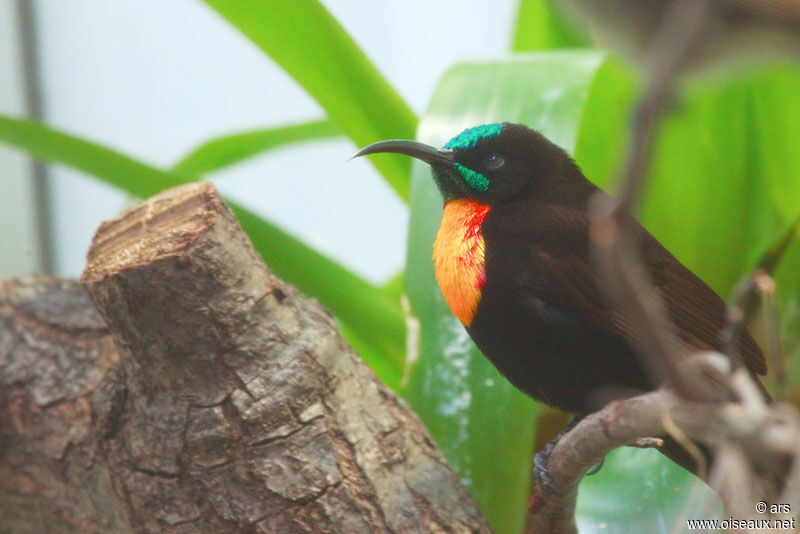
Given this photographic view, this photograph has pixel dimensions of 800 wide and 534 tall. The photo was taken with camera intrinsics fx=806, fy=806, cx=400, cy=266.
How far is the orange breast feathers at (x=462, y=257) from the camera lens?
1235 millimetres

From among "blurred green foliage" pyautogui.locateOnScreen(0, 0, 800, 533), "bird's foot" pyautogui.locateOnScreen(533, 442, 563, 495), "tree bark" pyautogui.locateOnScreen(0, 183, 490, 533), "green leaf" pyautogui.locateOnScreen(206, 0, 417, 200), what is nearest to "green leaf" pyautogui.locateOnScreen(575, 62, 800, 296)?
"blurred green foliage" pyautogui.locateOnScreen(0, 0, 800, 533)

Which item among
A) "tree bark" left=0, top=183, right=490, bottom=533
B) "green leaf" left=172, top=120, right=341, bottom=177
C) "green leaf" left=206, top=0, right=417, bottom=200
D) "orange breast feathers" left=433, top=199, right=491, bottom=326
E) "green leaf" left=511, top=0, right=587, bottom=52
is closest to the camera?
"tree bark" left=0, top=183, right=490, bottom=533

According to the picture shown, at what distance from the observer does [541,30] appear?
75.4 inches

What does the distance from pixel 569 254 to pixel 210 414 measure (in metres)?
0.56

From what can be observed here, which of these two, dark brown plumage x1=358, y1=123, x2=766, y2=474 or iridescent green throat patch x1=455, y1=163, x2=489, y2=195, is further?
iridescent green throat patch x1=455, y1=163, x2=489, y2=195

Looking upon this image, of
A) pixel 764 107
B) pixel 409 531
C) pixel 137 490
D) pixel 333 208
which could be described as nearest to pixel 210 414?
pixel 137 490

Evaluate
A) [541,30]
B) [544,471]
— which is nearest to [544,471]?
[544,471]

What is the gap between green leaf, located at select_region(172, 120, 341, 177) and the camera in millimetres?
2064

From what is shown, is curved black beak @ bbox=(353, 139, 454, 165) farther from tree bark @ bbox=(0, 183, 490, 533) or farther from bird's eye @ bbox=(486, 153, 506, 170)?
tree bark @ bbox=(0, 183, 490, 533)

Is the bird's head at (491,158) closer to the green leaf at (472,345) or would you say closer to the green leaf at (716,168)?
the green leaf at (472,345)

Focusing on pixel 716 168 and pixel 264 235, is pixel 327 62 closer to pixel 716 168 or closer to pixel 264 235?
pixel 264 235

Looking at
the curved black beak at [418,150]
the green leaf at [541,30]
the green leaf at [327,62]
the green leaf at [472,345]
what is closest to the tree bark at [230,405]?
the green leaf at [472,345]

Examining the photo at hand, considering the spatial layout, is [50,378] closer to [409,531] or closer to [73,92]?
[409,531]

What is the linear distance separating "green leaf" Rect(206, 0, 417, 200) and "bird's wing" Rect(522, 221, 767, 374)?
630 millimetres
